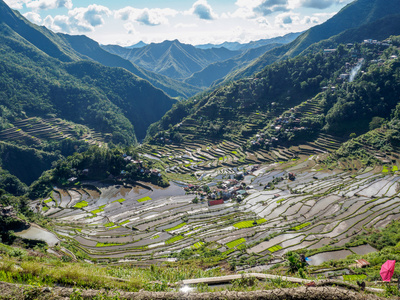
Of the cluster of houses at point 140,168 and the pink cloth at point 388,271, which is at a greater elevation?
the pink cloth at point 388,271

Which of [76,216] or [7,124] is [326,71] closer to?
[76,216]

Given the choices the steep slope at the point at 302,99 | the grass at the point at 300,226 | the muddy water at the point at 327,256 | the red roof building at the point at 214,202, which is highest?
the steep slope at the point at 302,99

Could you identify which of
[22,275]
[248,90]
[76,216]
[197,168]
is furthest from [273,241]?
[248,90]

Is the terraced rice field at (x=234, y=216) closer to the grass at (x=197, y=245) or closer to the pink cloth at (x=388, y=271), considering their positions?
the grass at (x=197, y=245)

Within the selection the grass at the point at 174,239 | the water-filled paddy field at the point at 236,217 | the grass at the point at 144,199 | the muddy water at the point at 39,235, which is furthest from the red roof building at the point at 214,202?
the muddy water at the point at 39,235

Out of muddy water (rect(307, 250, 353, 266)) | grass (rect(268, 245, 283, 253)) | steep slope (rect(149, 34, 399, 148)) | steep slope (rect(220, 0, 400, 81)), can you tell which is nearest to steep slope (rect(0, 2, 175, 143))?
steep slope (rect(149, 34, 399, 148))

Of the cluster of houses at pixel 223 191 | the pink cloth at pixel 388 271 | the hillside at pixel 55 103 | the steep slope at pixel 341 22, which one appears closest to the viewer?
the pink cloth at pixel 388 271
